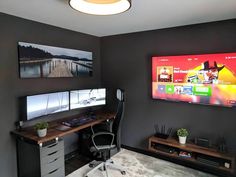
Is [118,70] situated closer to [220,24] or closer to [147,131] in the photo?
[147,131]

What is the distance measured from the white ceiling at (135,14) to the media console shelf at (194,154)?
1864mm

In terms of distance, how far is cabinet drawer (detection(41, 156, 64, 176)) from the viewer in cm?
218

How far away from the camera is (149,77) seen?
10.4ft

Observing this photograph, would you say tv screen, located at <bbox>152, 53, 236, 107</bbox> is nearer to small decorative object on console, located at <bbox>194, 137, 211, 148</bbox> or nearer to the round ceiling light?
small decorative object on console, located at <bbox>194, 137, 211, 148</bbox>

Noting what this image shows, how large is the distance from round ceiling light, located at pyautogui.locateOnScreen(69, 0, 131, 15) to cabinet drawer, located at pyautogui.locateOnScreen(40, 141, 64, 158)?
1696 mm

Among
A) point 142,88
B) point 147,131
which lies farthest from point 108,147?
point 142,88

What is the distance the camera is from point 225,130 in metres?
2.55

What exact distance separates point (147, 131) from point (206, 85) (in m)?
1.32

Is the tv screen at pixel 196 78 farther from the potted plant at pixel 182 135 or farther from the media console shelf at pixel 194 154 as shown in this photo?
the media console shelf at pixel 194 154

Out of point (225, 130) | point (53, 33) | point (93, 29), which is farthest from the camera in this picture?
point (93, 29)

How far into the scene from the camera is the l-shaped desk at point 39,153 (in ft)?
7.07

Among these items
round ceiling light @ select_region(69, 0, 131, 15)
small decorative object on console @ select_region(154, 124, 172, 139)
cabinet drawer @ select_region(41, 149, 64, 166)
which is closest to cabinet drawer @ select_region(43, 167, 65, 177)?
cabinet drawer @ select_region(41, 149, 64, 166)

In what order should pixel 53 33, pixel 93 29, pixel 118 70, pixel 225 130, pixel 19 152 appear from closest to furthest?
pixel 19 152
pixel 225 130
pixel 53 33
pixel 93 29
pixel 118 70

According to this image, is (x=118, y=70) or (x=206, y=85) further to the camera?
(x=118, y=70)
